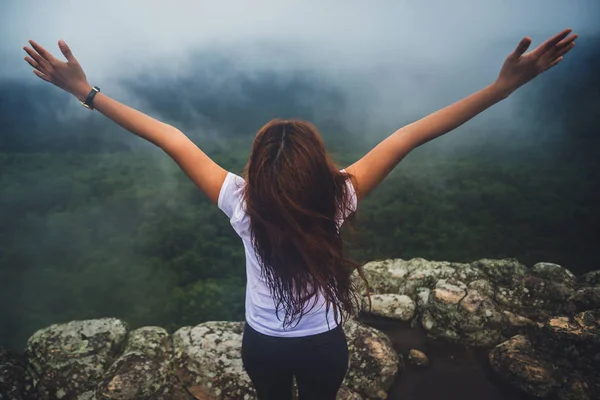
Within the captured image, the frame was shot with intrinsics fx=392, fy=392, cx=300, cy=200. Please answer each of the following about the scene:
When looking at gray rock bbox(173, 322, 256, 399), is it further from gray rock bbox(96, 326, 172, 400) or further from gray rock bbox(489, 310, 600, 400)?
gray rock bbox(489, 310, 600, 400)

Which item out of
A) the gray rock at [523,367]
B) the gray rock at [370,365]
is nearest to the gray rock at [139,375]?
the gray rock at [370,365]

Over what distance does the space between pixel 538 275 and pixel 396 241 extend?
4.90 ft

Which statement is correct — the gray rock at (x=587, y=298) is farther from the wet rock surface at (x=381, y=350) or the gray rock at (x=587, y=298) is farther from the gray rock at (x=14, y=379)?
the gray rock at (x=14, y=379)

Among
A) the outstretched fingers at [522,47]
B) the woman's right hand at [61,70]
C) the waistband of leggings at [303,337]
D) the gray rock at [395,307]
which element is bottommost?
the gray rock at [395,307]

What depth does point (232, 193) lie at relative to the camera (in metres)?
1.19

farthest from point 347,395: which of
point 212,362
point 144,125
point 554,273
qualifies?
point 554,273

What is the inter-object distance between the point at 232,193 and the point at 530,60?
0.98 meters

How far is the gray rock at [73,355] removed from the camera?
2822 mm

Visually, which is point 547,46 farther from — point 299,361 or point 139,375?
point 139,375

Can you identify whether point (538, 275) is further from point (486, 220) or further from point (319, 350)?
point (319, 350)

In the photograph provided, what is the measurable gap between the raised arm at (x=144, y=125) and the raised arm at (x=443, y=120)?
44 centimetres

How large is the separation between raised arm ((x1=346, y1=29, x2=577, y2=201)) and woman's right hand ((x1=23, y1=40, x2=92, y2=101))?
97 centimetres

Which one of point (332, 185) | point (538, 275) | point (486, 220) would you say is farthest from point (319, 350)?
point (486, 220)

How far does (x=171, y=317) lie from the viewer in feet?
13.3
